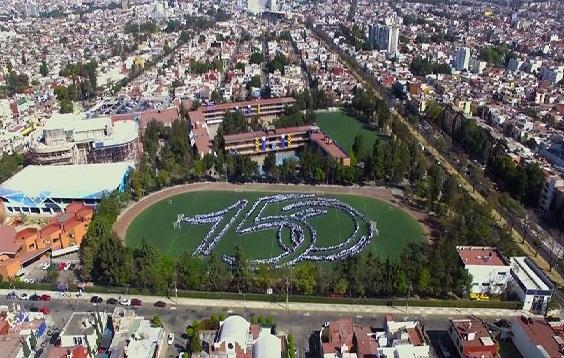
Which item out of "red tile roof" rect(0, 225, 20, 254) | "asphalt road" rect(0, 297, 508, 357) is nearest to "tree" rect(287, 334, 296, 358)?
"asphalt road" rect(0, 297, 508, 357)

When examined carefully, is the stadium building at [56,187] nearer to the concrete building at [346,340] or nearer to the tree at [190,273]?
the tree at [190,273]

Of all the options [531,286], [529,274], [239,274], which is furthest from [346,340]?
[529,274]

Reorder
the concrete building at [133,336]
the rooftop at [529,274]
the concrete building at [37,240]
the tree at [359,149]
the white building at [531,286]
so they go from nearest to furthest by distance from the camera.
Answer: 1. the concrete building at [133,336]
2. the white building at [531,286]
3. the rooftop at [529,274]
4. the concrete building at [37,240]
5. the tree at [359,149]

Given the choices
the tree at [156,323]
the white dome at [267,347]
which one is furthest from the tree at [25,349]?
the white dome at [267,347]

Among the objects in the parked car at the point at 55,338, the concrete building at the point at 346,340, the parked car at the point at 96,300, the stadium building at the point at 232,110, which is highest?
the stadium building at the point at 232,110

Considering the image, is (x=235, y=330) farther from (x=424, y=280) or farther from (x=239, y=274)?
(x=424, y=280)

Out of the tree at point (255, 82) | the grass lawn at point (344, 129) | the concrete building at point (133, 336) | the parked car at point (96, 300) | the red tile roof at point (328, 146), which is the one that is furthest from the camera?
the tree at point (255, 82)

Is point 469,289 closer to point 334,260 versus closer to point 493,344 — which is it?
point 493,344
